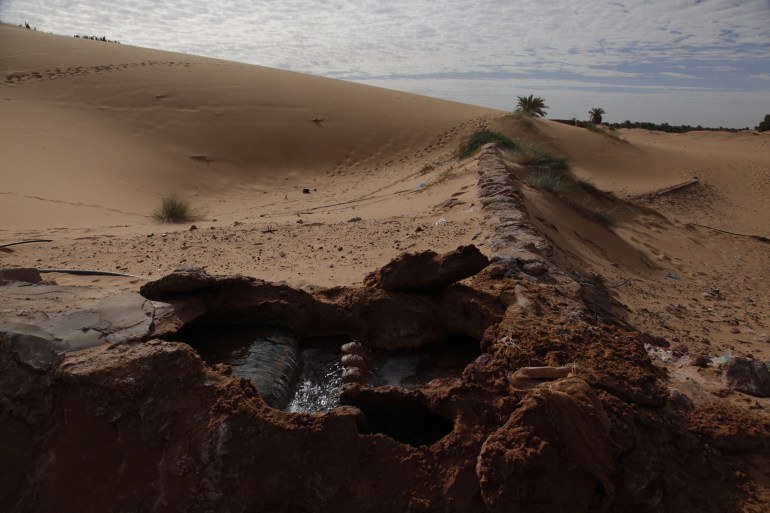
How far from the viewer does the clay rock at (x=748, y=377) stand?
9.34 feet

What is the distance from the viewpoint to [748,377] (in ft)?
9.41

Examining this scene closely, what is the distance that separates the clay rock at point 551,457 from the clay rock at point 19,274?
10.0 ft

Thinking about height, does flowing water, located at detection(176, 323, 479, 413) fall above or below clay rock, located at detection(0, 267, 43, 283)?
below

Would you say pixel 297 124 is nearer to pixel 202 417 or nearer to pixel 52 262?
pixel 52 262

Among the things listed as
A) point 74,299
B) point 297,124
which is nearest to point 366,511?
point 74,299

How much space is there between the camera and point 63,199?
9.23 metres

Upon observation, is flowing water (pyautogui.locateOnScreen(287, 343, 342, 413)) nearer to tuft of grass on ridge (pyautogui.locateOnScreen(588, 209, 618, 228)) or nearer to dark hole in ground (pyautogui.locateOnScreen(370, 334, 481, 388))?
dark hole in ground (pyautogui.locateOnScreen(370, 334, 481, 388))

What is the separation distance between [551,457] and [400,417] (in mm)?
859

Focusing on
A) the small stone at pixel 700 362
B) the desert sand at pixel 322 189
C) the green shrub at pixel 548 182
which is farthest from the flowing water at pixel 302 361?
the green shrub at pixel 548 182

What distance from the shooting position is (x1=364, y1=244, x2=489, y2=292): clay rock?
3.48 meters

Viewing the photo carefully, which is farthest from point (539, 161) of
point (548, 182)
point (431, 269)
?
point (431, 269)

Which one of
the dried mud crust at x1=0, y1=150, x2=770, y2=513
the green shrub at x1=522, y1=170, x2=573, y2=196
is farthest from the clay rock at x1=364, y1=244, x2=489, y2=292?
the green shrub at x1=522, y1=170, x2=573, y2=196

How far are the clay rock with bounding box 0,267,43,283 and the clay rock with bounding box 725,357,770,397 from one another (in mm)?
4064

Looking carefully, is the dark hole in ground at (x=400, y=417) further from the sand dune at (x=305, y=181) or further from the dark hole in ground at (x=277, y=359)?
the sand dune at (x=305, y=181)
